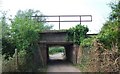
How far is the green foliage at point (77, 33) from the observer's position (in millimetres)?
28328

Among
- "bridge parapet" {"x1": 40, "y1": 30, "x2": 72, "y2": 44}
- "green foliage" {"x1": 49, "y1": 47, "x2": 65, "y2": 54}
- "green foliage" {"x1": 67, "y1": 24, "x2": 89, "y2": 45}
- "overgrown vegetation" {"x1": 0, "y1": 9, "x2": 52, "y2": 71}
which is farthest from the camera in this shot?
"green foliage" {"x1": 49, "y1": 47, "x2": 65, "y2": 54}

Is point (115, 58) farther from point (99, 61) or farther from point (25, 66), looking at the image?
point (25, 66)

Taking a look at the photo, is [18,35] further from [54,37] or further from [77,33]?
[77,33]

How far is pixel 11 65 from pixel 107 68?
438 cm

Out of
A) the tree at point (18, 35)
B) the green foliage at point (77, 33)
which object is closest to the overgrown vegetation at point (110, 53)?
the tree at point (18, 35)

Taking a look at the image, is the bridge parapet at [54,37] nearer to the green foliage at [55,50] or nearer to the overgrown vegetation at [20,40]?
the overgrown vegetation at [20,40]

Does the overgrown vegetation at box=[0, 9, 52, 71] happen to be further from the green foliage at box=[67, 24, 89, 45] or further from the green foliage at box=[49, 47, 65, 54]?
the green foliage at box=[49, 47, 65, 54]

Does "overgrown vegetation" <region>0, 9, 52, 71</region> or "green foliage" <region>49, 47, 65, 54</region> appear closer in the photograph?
"overgrown vegetation" <region>0, 9, 52, 71</region>

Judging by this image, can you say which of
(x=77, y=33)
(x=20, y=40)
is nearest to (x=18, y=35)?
(x=20, y=40)

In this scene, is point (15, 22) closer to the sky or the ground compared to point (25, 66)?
closer to the sky

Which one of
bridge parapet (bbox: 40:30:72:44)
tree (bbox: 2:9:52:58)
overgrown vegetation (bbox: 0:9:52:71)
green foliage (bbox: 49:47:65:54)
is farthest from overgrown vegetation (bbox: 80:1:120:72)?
green foliage (bbox: 49:47:65:54)

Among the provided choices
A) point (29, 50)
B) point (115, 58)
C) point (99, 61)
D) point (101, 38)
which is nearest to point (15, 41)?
point (29, 50)

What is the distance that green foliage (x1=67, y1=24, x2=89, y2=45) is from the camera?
28.3 meters

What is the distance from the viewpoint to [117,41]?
12992 millimetres
